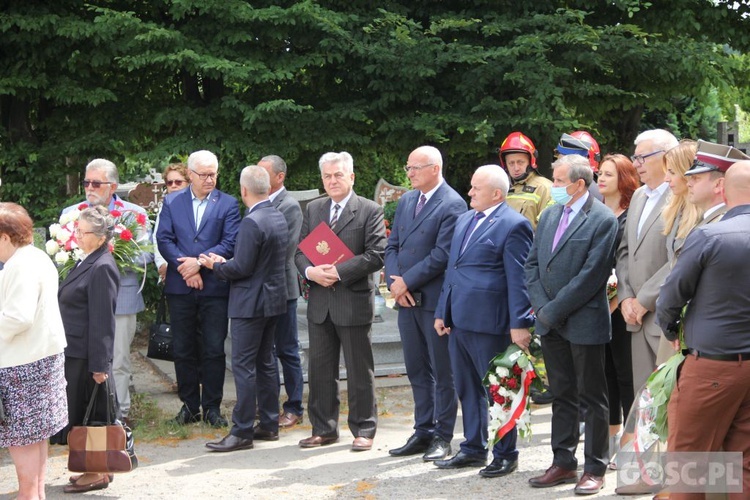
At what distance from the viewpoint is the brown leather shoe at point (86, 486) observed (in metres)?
6.55

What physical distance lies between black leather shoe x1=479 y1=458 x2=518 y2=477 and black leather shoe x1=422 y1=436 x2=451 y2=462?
0.47 metres

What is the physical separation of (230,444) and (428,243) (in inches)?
83.3

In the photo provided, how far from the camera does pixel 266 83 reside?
10.9m

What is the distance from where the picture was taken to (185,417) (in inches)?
328

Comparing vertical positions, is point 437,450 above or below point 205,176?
below

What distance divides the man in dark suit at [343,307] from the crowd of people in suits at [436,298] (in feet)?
0.05

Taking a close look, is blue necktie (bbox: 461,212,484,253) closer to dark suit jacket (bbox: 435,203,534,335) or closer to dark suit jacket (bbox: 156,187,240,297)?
dark suit jacket (bbox: 435,203,534,335)

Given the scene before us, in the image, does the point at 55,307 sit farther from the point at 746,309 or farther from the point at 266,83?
the point at 266,83

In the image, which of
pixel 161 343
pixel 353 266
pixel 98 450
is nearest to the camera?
pixel 98 450

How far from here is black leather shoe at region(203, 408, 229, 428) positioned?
8.27m

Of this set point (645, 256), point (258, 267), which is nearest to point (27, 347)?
point (258, 267)

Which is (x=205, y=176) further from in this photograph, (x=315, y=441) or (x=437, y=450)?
(x=437, y=450)

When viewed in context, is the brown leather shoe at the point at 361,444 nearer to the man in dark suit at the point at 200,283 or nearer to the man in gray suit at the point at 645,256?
the man in dark suit at the point at 200,283

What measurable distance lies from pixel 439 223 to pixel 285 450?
208cm
